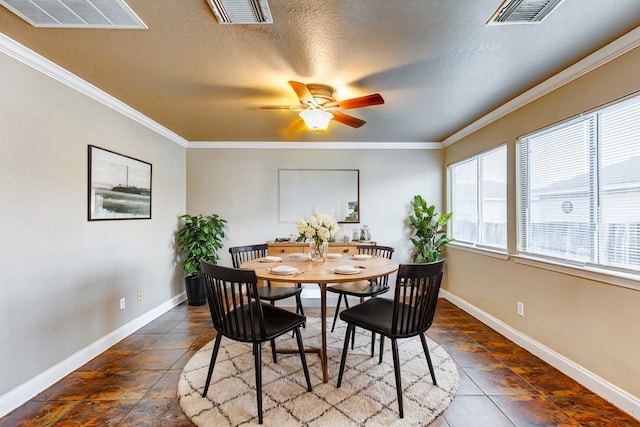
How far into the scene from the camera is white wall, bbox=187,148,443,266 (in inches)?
171

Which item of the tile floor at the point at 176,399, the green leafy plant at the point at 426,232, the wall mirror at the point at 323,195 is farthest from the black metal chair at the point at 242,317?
the green leafy plant at the point at 426,232

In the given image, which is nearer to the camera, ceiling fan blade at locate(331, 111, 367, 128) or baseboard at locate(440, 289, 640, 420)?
baseboard at locate(440, 289, 640, 420)

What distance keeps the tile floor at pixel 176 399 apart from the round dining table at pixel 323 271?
0.95 metres

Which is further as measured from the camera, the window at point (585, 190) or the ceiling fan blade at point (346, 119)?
the ceiling fan blade at point (346, 119)

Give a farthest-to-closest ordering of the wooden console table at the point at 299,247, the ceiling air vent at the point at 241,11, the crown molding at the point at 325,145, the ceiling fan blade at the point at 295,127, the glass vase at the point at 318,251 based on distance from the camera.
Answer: the crown molding at the point at 325,145 → the wooden console table at the point at 299,247 → the ceiling fan blade at the point at 295,127 → the glass vase at the point at 318,251 → the ceiling air vent at the point at 241,11

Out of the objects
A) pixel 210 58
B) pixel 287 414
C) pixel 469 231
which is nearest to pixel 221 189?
pixel 210 58

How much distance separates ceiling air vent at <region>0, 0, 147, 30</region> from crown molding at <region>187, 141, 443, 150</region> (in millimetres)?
2681

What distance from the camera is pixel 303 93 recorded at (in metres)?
2.12

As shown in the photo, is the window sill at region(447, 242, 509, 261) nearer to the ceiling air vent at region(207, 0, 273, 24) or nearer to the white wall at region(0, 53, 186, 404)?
the ceiling air vent at region(207, 0, 273, 24)

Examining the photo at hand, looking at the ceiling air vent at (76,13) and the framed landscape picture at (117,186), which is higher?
the ceiling air vent at (76,13)

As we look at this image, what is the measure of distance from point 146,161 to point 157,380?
7.90 ft

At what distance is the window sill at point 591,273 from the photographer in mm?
1802

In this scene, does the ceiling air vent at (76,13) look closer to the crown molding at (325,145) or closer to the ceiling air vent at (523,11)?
the ceiling air vent at (523,11)

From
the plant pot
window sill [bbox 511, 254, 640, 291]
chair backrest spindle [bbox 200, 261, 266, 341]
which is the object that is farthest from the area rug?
the plant pot
